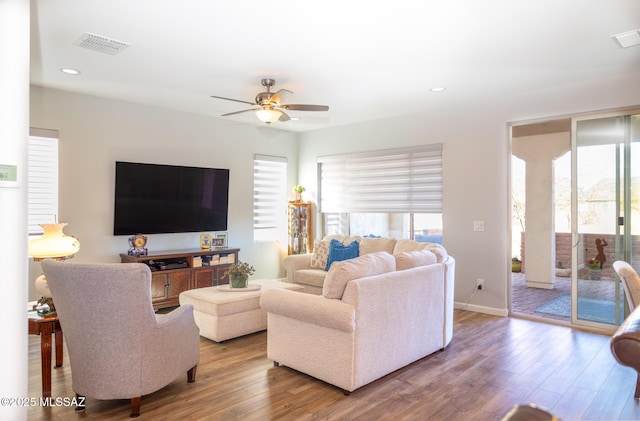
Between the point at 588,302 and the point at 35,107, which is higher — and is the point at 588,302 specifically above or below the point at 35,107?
below

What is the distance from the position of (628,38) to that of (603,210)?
6.28ft

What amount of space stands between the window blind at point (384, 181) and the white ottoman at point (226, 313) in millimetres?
2777

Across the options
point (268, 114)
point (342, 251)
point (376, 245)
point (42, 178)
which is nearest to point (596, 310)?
point (376, 245)

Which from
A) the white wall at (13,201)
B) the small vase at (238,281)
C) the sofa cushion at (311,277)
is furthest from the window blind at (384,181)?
the white wall at (13,201)

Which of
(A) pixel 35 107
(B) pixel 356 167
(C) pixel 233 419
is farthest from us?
(B) pixel 356 167

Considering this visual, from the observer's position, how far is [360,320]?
2.83 m

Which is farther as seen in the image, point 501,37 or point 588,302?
point 588,302

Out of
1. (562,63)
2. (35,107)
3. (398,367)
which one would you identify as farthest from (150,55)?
(562,63)

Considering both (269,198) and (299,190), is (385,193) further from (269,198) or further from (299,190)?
(269,198)

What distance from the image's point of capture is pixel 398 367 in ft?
10.6

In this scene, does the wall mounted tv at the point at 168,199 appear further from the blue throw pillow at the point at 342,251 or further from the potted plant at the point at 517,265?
the potted plant at the point at 517,265

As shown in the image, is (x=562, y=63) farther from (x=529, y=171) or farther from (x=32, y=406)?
(x=32, y=406)

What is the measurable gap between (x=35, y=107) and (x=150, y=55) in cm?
191

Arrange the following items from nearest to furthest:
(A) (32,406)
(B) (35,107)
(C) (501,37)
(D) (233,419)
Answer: (D) (233,419) → (A) (32,406) → (C) (501,37) → (B) (35,107)
